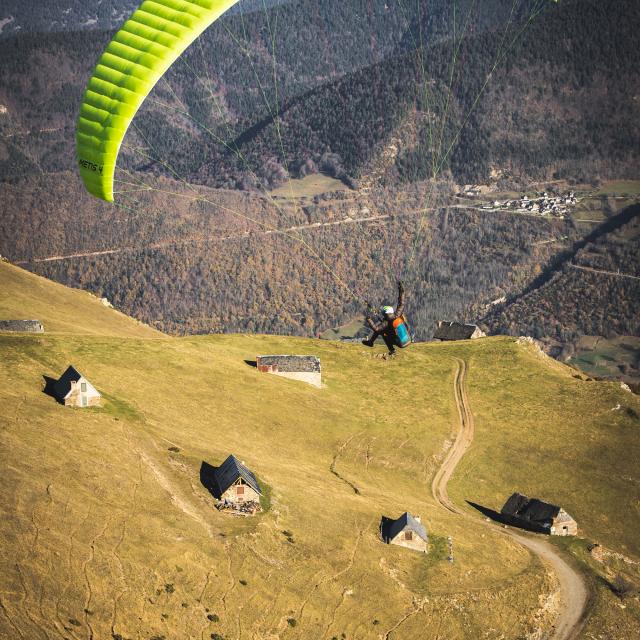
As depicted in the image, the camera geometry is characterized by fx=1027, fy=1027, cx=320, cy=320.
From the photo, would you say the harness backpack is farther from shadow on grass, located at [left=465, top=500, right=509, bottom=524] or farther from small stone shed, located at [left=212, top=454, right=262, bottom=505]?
shadow on grass, located at [left=465, top=500, right=509, bottom=524]

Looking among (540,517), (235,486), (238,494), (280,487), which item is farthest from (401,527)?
(540,517)

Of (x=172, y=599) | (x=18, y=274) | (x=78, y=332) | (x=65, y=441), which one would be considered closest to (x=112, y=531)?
(x=172, y=599)

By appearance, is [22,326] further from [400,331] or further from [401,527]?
[400,331]

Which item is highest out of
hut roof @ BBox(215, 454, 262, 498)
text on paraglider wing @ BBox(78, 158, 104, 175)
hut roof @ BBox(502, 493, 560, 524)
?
text on paraglider wing @ BBox(78, 158, 104, 175)

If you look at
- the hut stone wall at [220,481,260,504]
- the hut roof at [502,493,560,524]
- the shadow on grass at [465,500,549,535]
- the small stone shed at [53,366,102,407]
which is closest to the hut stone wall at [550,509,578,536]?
the hut roof at [502,493,560,524]

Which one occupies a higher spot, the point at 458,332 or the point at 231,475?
the point at 231,475

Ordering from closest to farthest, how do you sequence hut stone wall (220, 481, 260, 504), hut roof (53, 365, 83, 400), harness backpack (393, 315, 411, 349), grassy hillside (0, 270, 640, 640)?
grassy hillside (0, 270, 640, 640) < harness backpack (393, 315, 411, 349) < hut stone wall (220, 481, 260, 504) < hut roof (53, 365, 83, 400)

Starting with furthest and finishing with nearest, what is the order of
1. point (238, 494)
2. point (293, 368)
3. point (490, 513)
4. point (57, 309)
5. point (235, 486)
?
point (57, 309)
point (293, 368)
point (490, 513)
point (238, 494)
point (235, 486)

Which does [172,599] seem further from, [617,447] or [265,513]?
[617,447]
